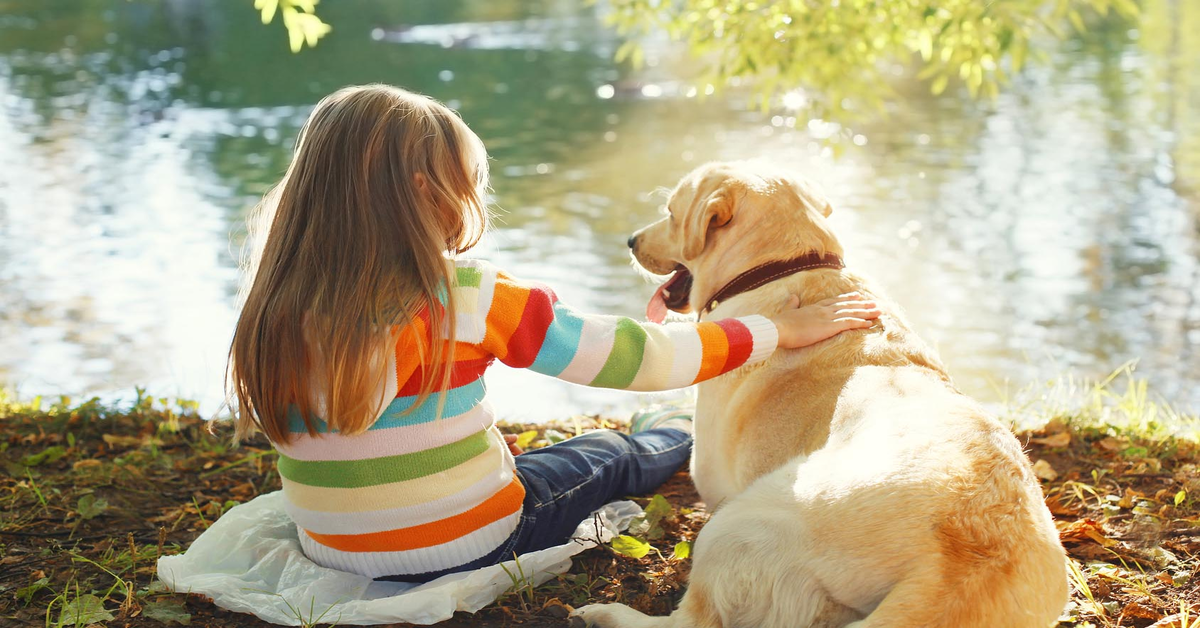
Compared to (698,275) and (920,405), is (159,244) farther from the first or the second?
(920,405)

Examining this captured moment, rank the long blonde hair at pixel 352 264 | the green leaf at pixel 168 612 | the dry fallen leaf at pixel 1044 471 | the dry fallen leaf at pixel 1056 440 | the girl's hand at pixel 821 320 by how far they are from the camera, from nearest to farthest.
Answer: the long blonde hair at pixel 352 264 → the green leaf at pixel 168 612 → the girl's hand at pixel 821 320 → the dry fallen leaf at pixel 1044 471 → the dry fallen leaf at pixel 1056 440

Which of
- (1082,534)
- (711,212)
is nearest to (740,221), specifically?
(711,212)

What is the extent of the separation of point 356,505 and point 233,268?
811cm

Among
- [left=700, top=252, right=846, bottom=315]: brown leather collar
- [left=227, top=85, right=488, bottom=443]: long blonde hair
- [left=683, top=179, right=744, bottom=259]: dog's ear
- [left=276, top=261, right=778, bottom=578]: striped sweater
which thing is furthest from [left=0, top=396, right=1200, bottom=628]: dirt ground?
[left=683, top=179, right=744, bottom=259]: dog's ear

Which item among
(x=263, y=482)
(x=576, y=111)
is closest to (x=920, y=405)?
(x=263, y=482)

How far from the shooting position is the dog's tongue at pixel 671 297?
428 centimetres

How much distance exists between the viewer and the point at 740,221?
3.78m

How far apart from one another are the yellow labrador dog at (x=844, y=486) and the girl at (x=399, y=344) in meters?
0.29

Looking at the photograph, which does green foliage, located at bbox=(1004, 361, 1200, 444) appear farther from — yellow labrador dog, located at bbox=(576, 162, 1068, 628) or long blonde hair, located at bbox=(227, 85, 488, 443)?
long blonde hair, located at bbox=(227, 85, 488, 443)

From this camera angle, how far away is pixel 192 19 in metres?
33.9

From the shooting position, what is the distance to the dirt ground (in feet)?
10.5

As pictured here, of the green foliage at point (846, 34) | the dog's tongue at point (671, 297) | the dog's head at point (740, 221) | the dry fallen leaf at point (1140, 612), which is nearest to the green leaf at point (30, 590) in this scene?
the dog's tongue at point (671, 297)

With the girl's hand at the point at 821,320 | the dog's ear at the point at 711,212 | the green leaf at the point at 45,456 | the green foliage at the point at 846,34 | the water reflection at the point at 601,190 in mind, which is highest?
the green foliage at the point at 846,34

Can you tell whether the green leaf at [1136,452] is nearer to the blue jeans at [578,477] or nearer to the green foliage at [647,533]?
the blue jeans at [578,477]
